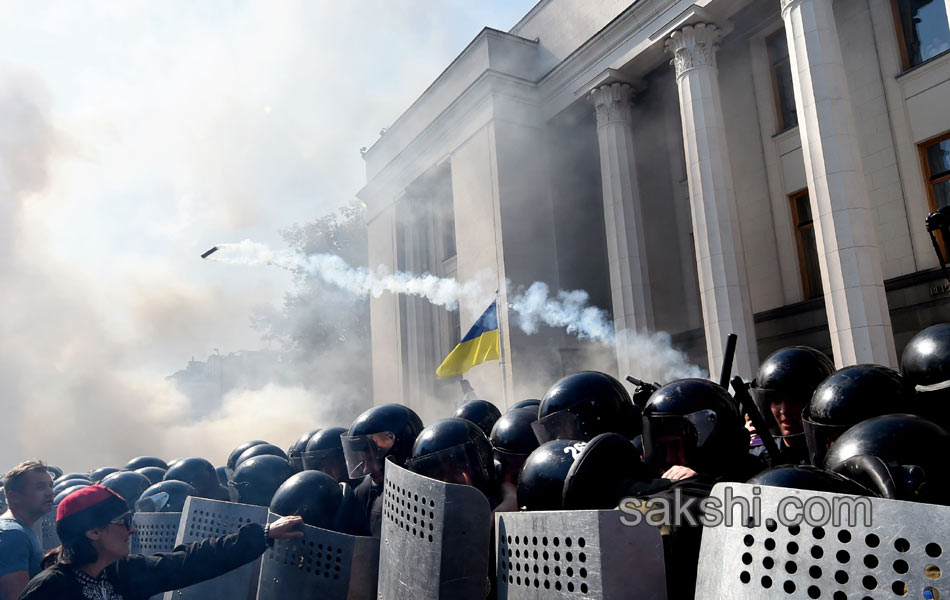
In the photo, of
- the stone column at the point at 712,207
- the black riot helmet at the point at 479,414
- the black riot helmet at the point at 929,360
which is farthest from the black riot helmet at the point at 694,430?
the stone column at the point at 712,207

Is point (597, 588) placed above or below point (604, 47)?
below

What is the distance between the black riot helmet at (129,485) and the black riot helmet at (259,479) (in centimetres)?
177

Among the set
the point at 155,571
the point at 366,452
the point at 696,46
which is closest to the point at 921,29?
the point at 696,46

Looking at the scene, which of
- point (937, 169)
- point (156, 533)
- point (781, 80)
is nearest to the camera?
point (156, 533)

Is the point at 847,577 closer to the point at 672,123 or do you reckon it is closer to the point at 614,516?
the point at 614,516

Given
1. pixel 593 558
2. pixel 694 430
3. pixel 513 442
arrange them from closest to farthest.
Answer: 1. pixel 593 558
2. pixel 694 430
3. pixel 513 442

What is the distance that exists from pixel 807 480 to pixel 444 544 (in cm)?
147

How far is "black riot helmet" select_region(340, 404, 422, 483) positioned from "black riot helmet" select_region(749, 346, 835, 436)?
286 cm

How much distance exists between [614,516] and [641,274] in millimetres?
15649

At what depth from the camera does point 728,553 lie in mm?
1920

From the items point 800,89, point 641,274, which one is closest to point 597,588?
point 800,89

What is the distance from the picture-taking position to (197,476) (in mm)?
7695

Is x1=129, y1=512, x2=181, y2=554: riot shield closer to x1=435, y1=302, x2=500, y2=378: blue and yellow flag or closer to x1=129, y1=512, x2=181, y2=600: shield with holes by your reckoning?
x1=129, y1=512, x2=181, y2=600: shield with holes

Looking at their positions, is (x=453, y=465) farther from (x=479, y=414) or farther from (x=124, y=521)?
(x=479, y=414)
